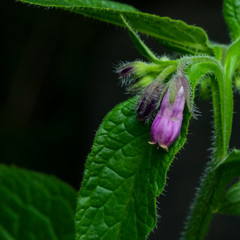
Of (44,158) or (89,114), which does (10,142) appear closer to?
(44,158)

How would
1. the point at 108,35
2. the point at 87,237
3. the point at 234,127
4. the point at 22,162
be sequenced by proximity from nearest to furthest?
the point at 87,237, the point at 234,127, the point at 22,162, the point at 108,35

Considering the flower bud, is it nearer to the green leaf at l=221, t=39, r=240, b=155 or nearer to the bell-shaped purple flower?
the bell-shaped purple flower

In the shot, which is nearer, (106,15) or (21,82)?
(106,15)

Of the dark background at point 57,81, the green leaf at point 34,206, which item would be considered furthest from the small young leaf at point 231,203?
the dark background at point 57,81

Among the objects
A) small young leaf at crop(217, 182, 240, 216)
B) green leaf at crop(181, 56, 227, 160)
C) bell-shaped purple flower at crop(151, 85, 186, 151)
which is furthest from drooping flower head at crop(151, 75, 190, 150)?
small young leaf at crop(217, 182, 240, 216)

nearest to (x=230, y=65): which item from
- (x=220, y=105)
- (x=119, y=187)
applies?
(x=220, y=105)

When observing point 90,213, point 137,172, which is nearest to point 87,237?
point 90,213
